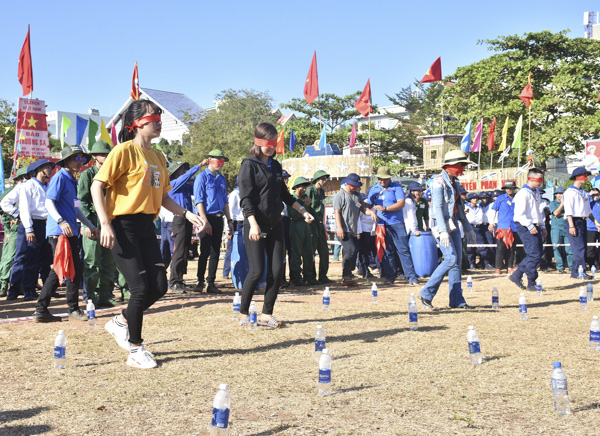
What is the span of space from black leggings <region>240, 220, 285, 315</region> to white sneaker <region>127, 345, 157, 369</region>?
6.27 ft

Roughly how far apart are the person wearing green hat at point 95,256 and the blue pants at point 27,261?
173 centimetres

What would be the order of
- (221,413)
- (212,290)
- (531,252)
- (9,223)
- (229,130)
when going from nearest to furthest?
(221,413), (531,252), (212,290), (9,223), (229,130)

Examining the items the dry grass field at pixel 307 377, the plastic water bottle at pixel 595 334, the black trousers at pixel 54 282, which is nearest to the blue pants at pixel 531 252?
the dry grass field at pixel 307 377

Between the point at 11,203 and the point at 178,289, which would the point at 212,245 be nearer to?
the point at 178,289

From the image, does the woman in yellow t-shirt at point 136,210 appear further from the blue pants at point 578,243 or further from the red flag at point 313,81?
the red flag at point 313,81

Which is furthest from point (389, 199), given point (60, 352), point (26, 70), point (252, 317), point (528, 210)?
point (26, 70)

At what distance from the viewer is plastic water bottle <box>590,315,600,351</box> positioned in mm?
6113

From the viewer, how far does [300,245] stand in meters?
13.3

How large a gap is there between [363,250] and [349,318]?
6.68 meters

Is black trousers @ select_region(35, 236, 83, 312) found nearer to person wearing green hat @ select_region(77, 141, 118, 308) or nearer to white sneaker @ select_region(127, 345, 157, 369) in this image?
person wearing green hat @ select_region(77, 141, 118, 308)

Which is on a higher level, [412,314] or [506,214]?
[506,214]

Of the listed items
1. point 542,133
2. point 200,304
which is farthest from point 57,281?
point 542,133

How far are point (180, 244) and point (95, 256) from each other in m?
2.25

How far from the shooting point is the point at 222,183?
37.6 ft
